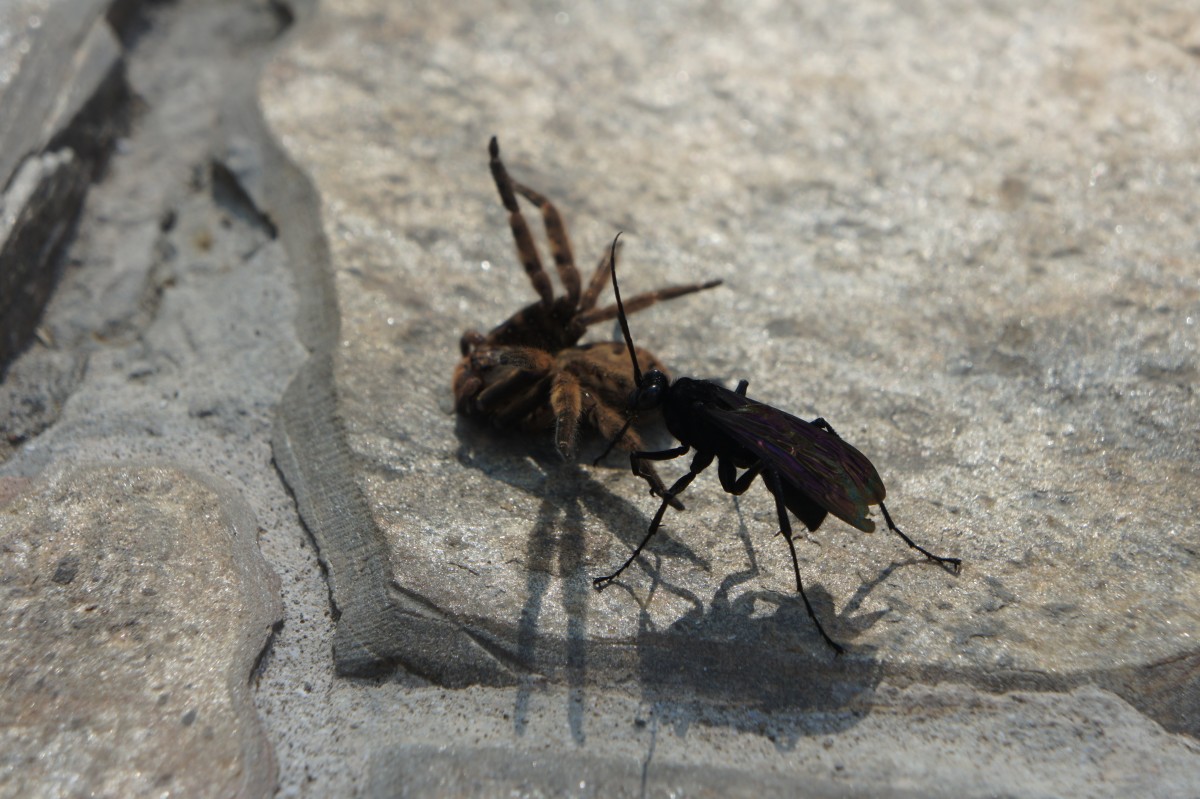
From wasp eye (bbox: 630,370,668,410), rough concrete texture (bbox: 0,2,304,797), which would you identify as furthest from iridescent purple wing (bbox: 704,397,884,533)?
rough concrete texture (bbox: 0,2,304,797)

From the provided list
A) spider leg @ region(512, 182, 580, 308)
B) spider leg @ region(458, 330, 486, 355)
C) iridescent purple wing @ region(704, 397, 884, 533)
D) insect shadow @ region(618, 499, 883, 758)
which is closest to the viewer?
insect shadow @ region(618, 499, 883, 758)

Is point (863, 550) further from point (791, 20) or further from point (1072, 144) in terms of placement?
point (791, 20)

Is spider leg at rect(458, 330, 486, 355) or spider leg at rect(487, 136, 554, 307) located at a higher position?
spider leg at rect(487, 136, 554, 307)

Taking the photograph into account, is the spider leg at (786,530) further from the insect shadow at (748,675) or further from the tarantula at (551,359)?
the tarantula at (551,359)

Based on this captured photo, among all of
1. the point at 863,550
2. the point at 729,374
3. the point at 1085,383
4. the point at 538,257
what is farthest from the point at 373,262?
the point at 1085,383

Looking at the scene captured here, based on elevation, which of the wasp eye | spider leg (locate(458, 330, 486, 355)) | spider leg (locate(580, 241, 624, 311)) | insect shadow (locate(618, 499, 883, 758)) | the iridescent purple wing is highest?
the iridescent purple wing

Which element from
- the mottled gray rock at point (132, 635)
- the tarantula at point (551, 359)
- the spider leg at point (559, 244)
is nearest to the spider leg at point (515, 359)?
the tarantula at point (551, 359)

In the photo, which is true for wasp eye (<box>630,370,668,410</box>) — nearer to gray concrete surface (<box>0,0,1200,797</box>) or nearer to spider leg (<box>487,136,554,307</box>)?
gray concrete surface (<box>0,0,1200,797</box>)
